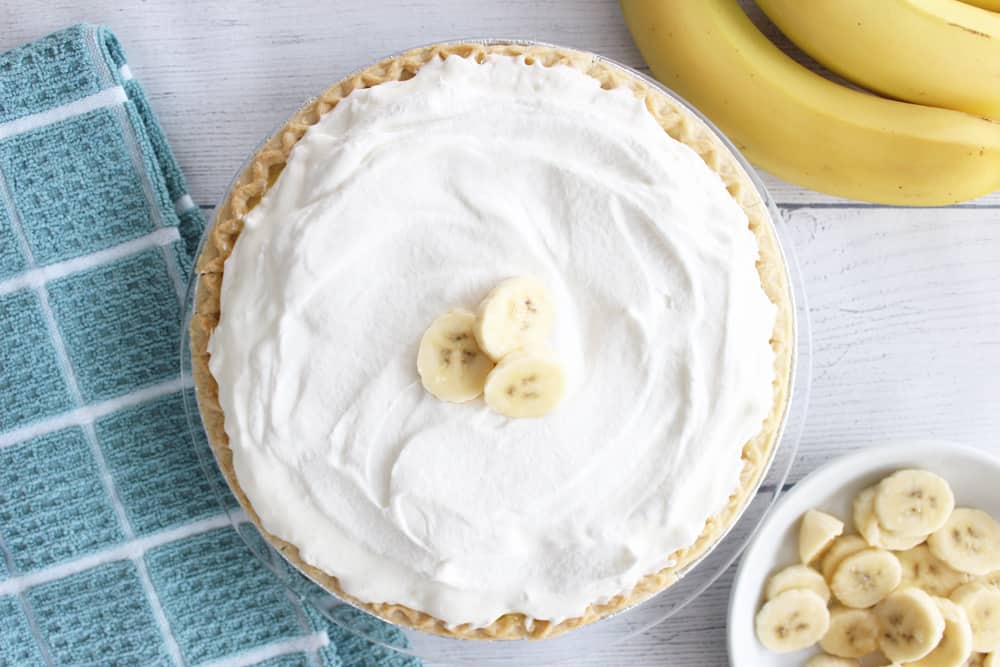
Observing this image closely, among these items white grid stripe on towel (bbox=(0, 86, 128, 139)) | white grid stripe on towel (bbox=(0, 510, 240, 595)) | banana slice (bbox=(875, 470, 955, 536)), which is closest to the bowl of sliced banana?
banana slice (bbox=(875, 470, 955, 536))

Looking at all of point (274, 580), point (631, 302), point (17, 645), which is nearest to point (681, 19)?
point (631, 302)

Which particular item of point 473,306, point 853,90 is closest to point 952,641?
point 853,90

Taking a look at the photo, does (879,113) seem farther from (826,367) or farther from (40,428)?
(40,428)

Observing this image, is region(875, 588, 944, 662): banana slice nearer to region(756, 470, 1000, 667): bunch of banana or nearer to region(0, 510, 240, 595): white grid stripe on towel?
region(756, 470, 1000, 667): bunch of banana

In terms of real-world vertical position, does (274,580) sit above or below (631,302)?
below

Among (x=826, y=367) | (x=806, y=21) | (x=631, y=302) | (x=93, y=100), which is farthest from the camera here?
(x=826, y=367)
